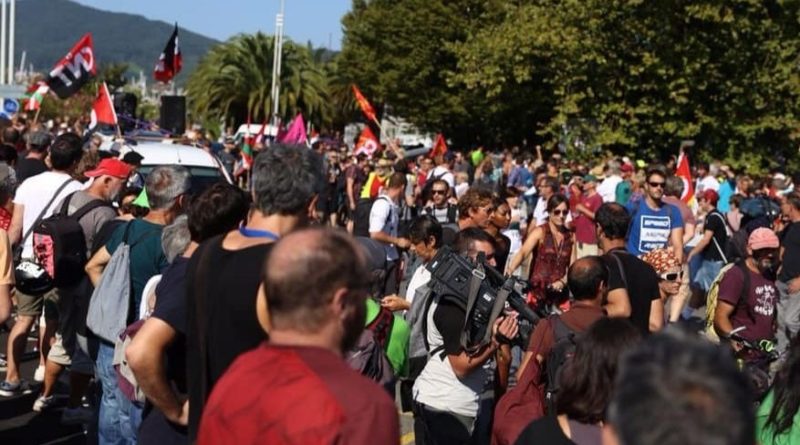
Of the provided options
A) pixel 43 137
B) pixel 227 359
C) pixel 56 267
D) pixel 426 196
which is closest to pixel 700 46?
pixel 426 196

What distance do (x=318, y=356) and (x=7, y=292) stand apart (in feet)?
14.0

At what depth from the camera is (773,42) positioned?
32.6m

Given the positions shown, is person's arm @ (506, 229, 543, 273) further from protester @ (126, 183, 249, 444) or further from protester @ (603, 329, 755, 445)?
protester @ (603, 329, 755, 445)

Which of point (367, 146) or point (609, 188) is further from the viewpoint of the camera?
point (367, 146)

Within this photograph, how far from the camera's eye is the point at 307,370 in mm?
2883

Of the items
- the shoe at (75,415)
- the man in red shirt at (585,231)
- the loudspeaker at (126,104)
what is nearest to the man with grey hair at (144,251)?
the shoe at (75,415)

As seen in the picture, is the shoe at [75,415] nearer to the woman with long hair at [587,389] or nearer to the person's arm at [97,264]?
the person's arm at [97,264]

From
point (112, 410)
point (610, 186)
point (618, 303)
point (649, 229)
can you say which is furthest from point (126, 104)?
point (618, 303)

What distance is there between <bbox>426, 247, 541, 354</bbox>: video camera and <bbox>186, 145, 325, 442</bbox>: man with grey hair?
182 centimetres

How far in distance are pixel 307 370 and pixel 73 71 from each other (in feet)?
59.4

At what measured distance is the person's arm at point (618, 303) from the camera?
20.9 feet

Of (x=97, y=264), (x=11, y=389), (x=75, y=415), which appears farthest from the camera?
(x=11, y=389)

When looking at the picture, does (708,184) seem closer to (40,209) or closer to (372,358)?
(40,209)

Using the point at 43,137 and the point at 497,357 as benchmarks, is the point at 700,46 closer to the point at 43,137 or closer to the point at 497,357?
the point at 43,137
